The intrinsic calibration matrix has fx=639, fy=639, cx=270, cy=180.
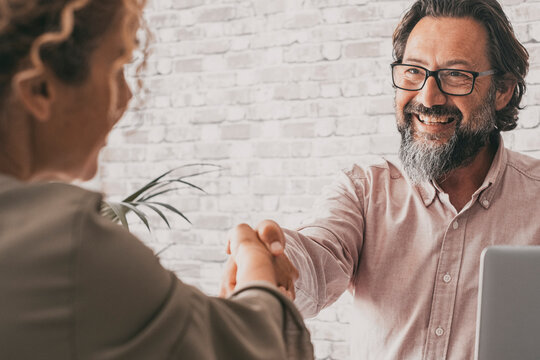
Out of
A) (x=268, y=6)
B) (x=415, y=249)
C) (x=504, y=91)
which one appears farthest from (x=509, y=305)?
(x=268, y=6)

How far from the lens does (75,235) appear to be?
663mm

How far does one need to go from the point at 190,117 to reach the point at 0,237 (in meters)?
2.65

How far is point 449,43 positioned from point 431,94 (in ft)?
0.54

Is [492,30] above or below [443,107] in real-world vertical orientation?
above

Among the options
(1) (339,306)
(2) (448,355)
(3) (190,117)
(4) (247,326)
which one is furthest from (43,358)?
(3) (190,117)

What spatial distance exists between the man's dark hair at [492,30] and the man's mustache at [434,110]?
0.61ft

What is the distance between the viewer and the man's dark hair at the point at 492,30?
1881mm

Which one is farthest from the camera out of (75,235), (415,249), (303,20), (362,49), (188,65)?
(188,65)

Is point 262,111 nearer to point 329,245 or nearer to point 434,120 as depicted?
point 434,120

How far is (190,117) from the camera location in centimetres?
328

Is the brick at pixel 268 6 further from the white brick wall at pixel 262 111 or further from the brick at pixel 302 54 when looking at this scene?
the brick at pixel 302 54

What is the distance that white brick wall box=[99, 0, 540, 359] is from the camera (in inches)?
113

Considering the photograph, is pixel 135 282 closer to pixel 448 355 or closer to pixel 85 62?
pixel 85 62

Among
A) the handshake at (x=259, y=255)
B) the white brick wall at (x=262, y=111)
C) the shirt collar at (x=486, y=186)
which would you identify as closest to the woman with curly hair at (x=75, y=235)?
the handshake at (x=259, y=255)
